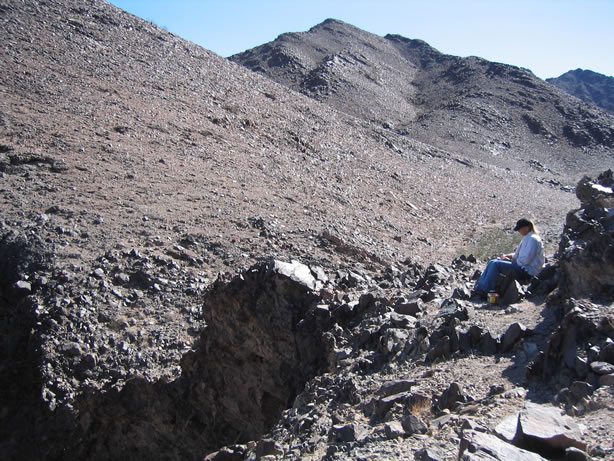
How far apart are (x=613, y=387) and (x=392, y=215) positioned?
39.7 ft

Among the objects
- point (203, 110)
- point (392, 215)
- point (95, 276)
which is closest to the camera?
point (95, 276)

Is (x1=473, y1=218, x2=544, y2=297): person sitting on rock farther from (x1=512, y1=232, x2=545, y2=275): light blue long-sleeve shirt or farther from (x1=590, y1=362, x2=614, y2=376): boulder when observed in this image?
(x1=590, y1=362, x2=614, y2=376): boulder

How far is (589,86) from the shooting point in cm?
7706

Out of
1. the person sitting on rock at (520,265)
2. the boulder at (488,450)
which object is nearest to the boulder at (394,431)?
the boulder at (488,450)

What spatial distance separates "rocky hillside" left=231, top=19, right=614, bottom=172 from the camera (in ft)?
115

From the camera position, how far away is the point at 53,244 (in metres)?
9.04

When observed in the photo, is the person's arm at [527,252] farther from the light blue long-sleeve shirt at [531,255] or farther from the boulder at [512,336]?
the boulder at [512,336]

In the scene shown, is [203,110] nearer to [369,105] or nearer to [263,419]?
[263,419]

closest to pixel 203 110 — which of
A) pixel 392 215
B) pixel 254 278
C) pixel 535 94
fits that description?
pixel 392 215

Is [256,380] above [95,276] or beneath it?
beneath

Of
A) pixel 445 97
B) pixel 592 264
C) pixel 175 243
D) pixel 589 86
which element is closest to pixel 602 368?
pixel 592 264

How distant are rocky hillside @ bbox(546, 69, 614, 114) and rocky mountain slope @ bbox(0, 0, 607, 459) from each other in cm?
5908

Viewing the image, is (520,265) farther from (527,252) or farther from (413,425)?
(413,425)

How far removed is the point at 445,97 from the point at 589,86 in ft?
145
